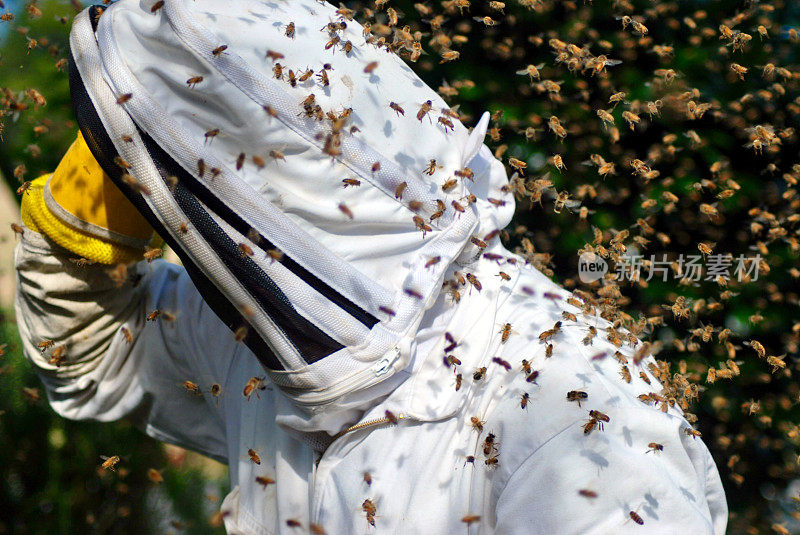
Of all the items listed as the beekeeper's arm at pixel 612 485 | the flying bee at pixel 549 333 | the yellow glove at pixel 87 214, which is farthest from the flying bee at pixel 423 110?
the yellow glove at pixel 87 214

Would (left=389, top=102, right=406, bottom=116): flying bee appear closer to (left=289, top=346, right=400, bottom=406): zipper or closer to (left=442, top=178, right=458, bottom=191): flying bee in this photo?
(left=442, top=178, right=458, bottom=191): flying bee

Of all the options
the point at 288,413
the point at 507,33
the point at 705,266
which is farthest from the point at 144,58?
the point at 705,266

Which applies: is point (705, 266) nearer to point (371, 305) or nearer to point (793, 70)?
point (793, 70)

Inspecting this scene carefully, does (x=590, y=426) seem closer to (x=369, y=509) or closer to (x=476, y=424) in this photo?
(x=476, y=424)

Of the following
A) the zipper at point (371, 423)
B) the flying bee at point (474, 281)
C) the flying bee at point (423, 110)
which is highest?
the flying bee at point (423, 110)

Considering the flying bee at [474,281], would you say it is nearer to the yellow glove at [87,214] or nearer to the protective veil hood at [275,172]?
the protective veil hood at [275,172]

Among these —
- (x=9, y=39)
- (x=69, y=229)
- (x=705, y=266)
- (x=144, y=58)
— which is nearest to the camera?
(x=144, y=58)

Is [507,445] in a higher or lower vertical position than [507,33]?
lower

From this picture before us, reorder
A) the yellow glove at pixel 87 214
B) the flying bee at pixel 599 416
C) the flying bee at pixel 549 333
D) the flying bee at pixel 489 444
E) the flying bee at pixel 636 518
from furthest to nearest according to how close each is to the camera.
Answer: the yellow glove at pixel 87 214 → the flying bee at pixel 549 333 → the flying bee at pixel 489 444 → the flying bee at pixel 599 416 → the flying bee at pixel 636 518
